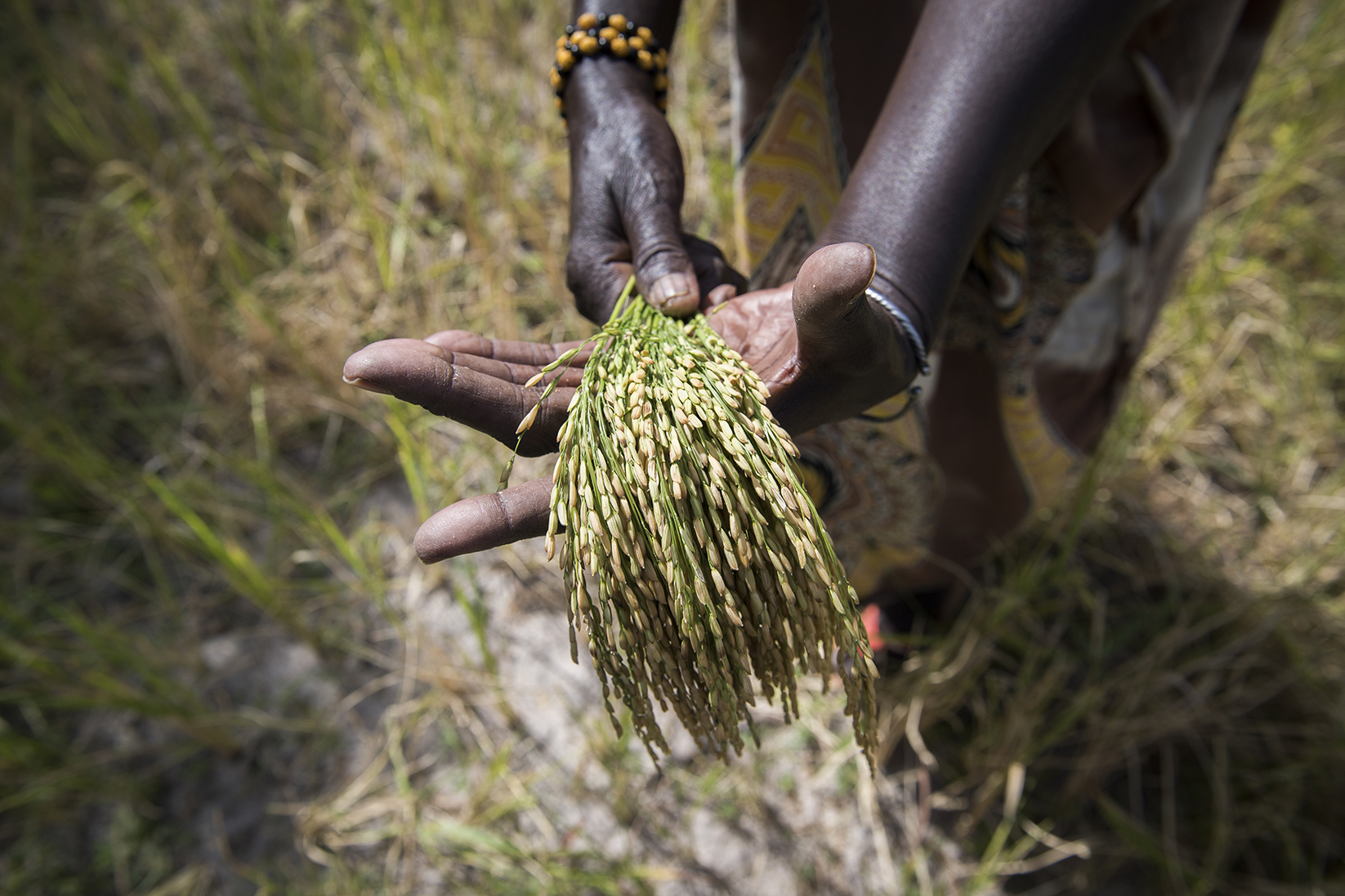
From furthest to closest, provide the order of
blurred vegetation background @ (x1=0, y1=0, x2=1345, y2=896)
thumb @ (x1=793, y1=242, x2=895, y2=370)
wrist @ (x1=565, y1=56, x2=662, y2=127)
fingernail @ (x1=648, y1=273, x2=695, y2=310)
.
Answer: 1. blurred vegetation background @ (x1=0, y1=0, x2=1345, y2=896)
2. wrist @ (x1=565, y1=56, x2=662, y2=127)
3. fingernail @ (x1=648, y1=273, x2=695, y2=310)
4. thumb @ (x1=793, y1=242, x2=895, y2=370)

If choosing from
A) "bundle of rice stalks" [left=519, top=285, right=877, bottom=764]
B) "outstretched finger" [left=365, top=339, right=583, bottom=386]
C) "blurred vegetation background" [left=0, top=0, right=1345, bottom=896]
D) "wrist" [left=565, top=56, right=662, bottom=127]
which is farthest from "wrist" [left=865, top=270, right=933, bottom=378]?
"blurred vegetation background" [left=0, top=0, right=1345, bottom=896]

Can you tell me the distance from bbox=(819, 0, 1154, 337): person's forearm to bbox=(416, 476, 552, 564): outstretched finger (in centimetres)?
49

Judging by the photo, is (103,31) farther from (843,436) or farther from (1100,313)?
(1100,313)

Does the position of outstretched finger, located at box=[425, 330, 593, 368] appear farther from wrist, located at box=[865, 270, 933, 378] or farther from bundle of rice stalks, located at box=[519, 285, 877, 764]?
wrist, located at box=[865, 270, 933, 378]

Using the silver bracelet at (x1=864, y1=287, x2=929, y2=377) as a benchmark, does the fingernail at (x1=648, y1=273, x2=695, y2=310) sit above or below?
below

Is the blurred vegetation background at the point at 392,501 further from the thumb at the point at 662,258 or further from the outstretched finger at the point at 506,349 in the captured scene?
the thumb at the point at 662,258

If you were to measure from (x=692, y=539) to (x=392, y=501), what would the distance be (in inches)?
63.3

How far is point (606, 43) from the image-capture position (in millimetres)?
1172

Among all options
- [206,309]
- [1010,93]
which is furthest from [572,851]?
[206,309]

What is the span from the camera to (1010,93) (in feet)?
3.01

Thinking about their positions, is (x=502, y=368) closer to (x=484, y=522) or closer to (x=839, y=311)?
(x=484, y=522)

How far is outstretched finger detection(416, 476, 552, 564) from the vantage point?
902 mm

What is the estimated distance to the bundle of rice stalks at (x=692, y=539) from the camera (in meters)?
0.81

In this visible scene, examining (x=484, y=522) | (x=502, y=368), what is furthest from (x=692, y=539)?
(x=502, y=368)
